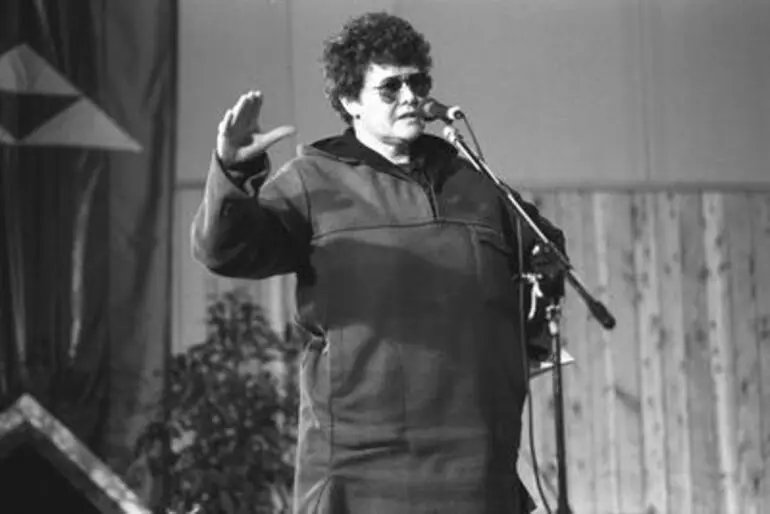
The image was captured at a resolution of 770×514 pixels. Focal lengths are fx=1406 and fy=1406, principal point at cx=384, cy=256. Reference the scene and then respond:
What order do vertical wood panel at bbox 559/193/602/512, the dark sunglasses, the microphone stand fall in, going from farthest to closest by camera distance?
1. vertical wood panel at bbox 559/193/602/512
2. the dark sunglasses
3. the microphone stand

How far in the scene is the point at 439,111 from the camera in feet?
6.33

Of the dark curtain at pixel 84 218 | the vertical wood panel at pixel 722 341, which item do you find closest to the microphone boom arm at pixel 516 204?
the dark curtain at pixel 84 218

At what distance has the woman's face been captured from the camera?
6.58ft

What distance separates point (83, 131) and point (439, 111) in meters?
2.63

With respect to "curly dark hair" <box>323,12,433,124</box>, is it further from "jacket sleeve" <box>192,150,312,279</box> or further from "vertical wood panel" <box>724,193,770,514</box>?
"vertical wood panel" <box>724,193,770,514</box>

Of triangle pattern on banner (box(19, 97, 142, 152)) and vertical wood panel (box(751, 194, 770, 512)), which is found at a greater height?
triangle pattern on banner (box(19, 97, 142, 152))

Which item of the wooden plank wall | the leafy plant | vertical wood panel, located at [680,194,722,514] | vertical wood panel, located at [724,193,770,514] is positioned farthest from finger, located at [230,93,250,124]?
vertical wood panel, located at [724,193,770,514]

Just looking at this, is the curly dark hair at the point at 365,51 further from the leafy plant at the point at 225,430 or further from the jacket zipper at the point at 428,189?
the leafy plant at the point at 225,430

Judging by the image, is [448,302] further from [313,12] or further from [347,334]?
[313,12]

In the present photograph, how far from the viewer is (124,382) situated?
14.0 ft

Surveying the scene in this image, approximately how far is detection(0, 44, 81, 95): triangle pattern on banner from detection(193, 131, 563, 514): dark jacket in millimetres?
2544

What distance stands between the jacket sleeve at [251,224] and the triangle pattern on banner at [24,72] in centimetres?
254

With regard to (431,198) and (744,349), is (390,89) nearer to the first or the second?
(431,198)

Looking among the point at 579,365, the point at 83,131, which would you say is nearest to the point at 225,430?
the point at 83,131
